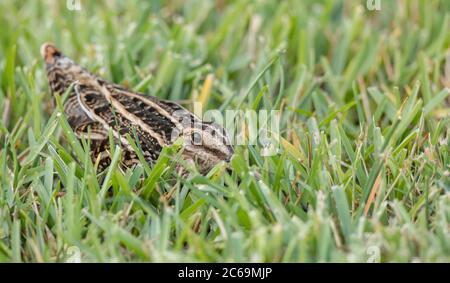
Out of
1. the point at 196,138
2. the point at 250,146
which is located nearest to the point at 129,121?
the point at 196,138

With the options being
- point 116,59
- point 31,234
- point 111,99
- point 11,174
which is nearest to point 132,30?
point 116,59

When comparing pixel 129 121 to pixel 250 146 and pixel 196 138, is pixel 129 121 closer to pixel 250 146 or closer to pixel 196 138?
pixel 196 138

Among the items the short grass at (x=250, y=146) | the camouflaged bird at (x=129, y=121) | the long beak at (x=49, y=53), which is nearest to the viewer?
the short grass at (x=250, y=146)

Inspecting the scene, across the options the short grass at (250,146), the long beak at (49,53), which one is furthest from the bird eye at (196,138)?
the long beak at (49,53)

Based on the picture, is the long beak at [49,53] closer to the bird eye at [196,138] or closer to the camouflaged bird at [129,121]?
the camouflaged bird at [129,121]

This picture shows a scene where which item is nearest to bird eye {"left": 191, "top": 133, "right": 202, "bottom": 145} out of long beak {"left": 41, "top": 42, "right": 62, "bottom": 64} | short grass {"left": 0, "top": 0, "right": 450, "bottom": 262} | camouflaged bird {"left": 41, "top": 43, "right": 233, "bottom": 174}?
camouflaged bird {"left": 41, "top": 43, "right": 233, "bottom": 174}
